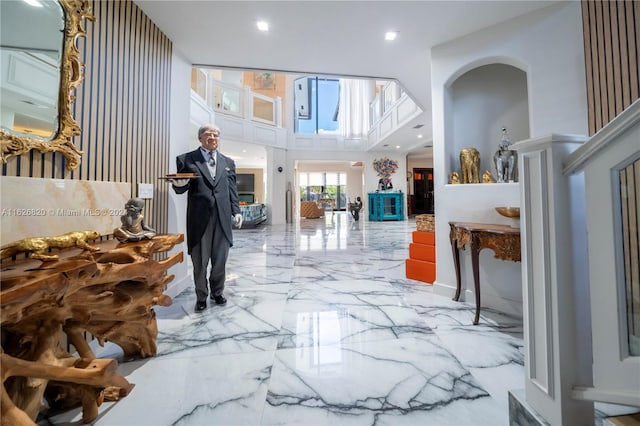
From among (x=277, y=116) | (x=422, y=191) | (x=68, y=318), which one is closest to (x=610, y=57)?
(x=68, y=318)

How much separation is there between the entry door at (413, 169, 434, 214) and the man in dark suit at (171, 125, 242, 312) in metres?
11.6

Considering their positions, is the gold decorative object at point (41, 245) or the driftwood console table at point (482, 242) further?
the driftwood console table at point (482, 242)

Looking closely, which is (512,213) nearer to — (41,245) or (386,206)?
(41,245)

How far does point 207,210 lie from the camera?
2.02 m

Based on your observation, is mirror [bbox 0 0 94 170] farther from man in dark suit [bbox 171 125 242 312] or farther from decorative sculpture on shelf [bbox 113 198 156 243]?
man in dark suit [bbox 171 125 242 312]

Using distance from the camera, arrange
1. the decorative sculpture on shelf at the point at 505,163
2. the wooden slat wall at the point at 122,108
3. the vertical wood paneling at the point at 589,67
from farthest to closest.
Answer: the decorative sculpture on shelf at the point at 505,163 → the vertical wood paneling at the point at 589,67 → the wooden slat wall at the point at 122,108

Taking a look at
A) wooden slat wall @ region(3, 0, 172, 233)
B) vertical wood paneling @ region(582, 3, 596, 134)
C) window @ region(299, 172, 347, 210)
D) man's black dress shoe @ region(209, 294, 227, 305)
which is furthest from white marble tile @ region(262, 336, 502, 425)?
window @ region(299, 172, 347, 210)

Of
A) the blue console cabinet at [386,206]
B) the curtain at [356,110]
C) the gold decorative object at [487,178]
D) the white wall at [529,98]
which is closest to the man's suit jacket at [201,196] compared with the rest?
the white wall at [529,98]

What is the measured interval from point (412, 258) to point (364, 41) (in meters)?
2.37

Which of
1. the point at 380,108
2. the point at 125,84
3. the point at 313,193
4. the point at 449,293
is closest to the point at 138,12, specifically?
the point at 125,84

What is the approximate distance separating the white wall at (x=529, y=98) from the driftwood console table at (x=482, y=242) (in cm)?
27

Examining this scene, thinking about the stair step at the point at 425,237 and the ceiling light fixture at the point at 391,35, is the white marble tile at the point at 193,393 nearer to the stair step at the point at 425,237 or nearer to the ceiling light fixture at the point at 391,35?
the stair step at the point at 425,237

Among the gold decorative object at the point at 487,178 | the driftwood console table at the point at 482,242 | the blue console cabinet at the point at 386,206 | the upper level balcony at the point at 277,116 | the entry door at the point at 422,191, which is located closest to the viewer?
the driftwood console table at the point at 482,242

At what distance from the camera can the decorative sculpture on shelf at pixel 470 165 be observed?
231 cm
